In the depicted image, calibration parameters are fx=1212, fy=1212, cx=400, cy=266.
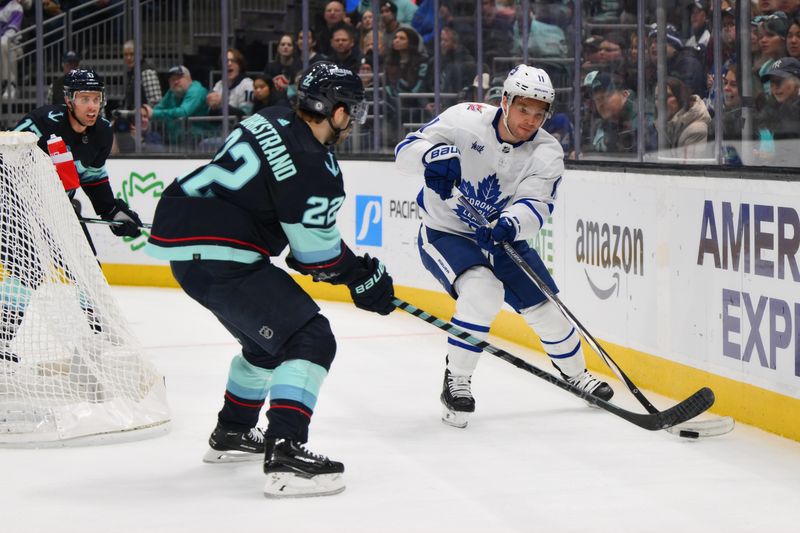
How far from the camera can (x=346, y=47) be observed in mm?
7332

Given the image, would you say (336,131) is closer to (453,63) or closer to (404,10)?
(453,63)

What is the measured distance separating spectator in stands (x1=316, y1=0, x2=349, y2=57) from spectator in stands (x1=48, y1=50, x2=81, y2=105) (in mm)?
1691

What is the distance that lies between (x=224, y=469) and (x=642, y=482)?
112 centimetres

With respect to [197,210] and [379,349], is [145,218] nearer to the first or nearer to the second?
[379,349]

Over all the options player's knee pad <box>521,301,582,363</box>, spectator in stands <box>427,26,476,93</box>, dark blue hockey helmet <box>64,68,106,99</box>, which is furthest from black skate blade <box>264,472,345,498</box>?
spectator in stands <box>427,26,476,93</box>

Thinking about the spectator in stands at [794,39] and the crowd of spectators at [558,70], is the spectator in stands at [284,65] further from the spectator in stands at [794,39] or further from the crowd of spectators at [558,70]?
the spectator in stands at [794,39]

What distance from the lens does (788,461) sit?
335 centimetres

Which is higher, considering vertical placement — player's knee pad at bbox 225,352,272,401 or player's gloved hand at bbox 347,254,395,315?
player's gloved hand at bbox 347,254,395,315

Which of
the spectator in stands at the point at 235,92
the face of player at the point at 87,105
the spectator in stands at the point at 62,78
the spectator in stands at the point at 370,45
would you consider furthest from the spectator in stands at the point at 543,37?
the spectator in stands at the point at 62,78

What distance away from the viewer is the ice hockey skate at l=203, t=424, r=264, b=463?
3.33m

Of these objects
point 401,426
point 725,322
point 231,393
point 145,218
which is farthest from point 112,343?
point 145,218

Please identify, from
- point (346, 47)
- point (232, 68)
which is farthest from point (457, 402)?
point (232, 68)

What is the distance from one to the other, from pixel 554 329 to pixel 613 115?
1.53 meters

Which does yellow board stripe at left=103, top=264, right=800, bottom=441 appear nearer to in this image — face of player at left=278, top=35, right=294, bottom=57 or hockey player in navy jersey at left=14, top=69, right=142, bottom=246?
hockey player in navy jersey at left=14, top=69, right=142, bottom=246
